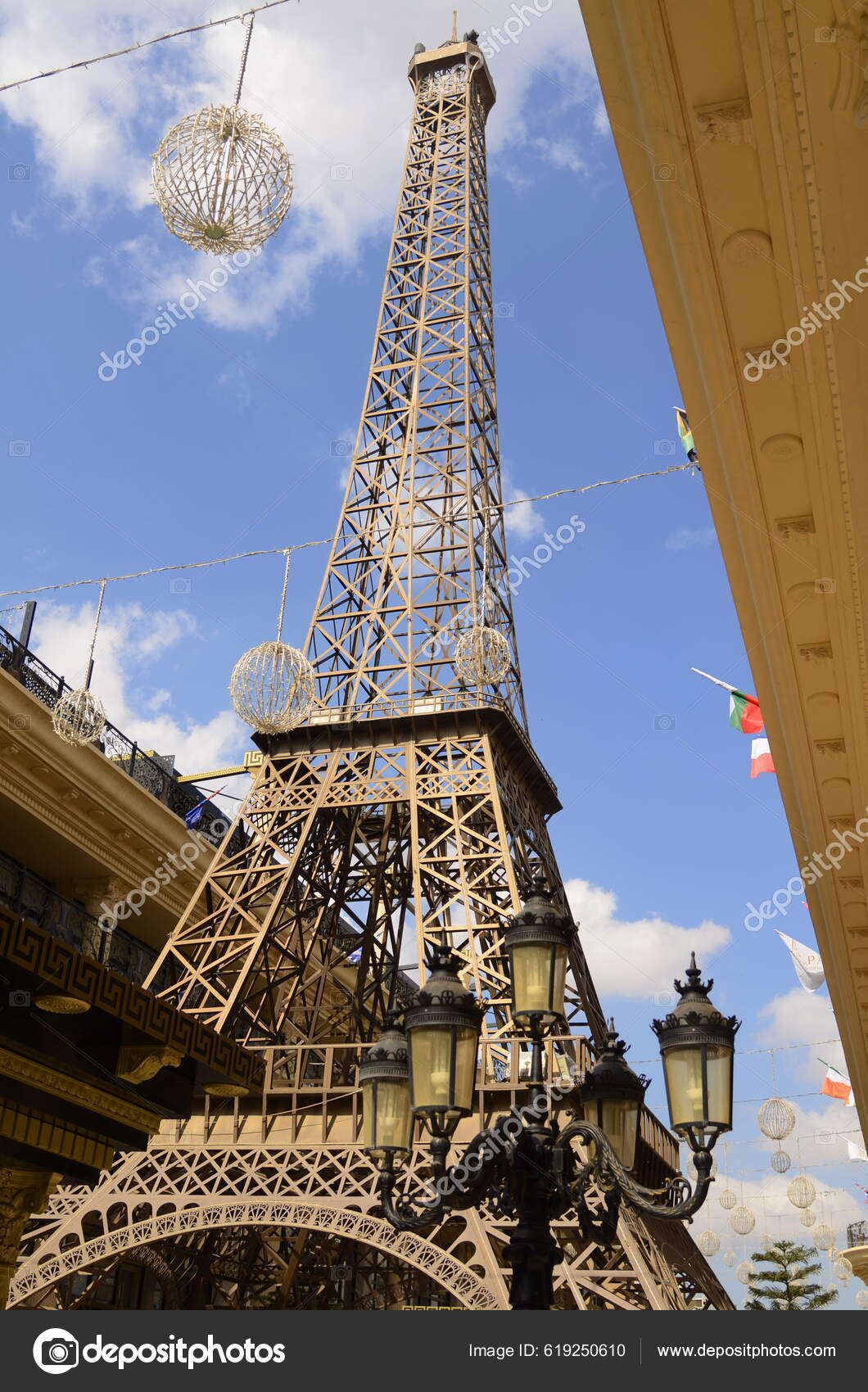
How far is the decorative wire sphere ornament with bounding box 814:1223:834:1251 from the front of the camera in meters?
37.9

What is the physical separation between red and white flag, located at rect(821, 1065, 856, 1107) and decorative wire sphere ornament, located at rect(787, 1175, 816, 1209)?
8.59 metres

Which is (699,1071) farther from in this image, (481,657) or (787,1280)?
(787,1280)

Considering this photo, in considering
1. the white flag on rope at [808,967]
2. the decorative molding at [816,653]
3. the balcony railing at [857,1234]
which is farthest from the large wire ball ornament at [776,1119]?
the decorative molding at [816,653]

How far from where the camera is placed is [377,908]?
26.2 metres

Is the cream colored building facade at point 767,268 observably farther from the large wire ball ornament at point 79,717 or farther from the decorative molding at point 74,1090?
the large wire ball ornament at point 79,717

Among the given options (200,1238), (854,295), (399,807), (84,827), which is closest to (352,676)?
(399,807)

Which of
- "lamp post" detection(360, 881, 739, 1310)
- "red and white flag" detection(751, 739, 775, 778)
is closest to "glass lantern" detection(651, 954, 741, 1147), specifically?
"lamp post" detection(360, 881, 739, 1310)
